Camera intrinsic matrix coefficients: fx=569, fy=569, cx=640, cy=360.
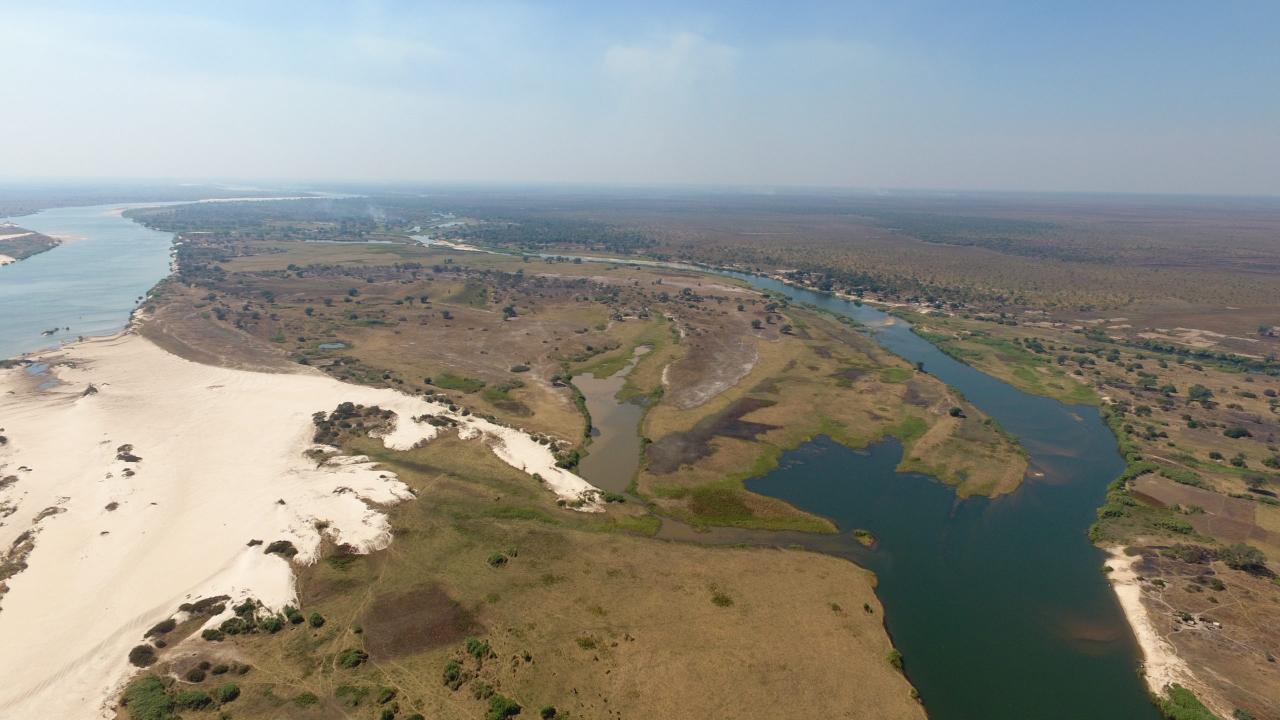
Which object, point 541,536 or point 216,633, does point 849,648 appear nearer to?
point 541,536

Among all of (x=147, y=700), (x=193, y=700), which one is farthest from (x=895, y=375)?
(x=147, y=700)

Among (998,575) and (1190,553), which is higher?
(1190,553)

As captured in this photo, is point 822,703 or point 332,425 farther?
point 332,425

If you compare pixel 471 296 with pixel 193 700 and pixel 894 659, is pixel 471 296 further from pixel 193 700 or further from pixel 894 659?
pixel 894 659

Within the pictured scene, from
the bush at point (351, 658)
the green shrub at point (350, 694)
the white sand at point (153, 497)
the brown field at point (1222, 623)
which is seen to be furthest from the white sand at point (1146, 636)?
the bush at point (351, 658)

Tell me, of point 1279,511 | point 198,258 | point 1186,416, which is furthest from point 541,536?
point 198,258

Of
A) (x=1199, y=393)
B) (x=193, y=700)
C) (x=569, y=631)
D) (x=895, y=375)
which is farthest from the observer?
(x=895, y=375)
